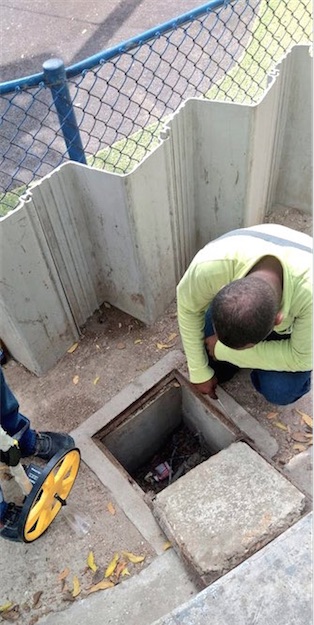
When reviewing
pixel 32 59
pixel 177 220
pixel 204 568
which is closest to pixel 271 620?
pixel 204 568

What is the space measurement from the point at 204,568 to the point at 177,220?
6.87 feet

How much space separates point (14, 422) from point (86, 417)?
550 mm

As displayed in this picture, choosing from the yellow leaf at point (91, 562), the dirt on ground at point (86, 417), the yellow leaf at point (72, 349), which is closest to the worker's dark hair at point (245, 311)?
the dirt on ground at point (86, 417)

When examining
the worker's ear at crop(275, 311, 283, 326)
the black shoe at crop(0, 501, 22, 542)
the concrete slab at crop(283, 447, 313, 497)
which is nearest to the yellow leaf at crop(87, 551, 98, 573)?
the black shoe at crop(0, 501, 22, 542)

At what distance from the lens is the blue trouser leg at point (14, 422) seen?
270 cm

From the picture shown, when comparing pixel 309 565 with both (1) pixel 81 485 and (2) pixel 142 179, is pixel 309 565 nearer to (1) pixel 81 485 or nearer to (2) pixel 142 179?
(1) pixel 81 485

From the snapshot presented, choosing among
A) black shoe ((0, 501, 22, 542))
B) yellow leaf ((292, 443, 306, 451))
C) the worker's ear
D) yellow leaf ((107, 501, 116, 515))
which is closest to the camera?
the worker's ear

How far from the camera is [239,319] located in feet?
6.95

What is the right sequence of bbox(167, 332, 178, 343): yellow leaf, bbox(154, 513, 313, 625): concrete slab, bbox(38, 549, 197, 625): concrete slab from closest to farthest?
bbox(154, 513, 313, 625): concrete slab < bbox(38, 549, 197, 625): concrete slab < bbox(167, 332, 178, 343): yellow leaf

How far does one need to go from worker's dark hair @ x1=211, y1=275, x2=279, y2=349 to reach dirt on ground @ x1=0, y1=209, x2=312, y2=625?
1163 millimetres

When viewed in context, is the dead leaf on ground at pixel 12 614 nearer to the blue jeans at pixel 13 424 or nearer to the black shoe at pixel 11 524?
the black shoe at pixel 11 524

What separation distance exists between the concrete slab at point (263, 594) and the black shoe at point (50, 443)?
4.67ft

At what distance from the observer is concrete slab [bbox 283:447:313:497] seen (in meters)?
2.90

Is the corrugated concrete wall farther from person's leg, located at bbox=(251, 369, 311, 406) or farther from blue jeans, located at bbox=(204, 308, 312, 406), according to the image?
person's leg, located at bbox=(251, 369, 311, 406)
